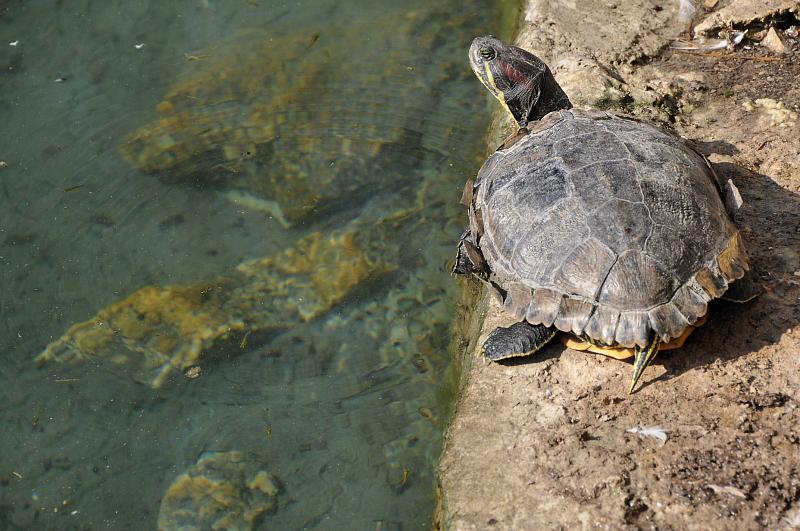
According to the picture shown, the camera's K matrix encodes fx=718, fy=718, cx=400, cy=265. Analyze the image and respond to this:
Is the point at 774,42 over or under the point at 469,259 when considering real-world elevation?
over

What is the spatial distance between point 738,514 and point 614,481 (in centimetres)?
53

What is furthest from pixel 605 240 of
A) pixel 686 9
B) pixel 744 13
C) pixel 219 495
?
pixel 686 9

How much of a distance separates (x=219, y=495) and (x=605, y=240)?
2.68 m

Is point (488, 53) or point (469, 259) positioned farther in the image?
point (488, 53)

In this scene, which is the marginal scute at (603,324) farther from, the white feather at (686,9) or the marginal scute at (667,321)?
the white feather at (686,9)

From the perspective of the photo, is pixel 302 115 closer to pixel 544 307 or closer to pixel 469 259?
pixel 469 259

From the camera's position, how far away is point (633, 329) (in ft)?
11.8

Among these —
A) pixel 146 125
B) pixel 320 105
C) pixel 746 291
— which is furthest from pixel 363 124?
pixel 746 291

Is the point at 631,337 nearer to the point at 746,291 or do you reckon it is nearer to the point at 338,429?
the point at 746,291

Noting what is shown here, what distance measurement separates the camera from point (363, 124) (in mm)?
6246

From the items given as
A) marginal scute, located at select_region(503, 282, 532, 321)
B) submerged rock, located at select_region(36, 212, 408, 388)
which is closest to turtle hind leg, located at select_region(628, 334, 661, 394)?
marginal scute, located at select_region(503, 282, 532, 321)

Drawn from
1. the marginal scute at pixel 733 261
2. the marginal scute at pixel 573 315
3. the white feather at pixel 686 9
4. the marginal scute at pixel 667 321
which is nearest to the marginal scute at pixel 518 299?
Result: the marginal scute at pixel 573 315

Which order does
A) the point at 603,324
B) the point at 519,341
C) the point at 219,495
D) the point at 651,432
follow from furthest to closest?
the point at 219,495, the point at 519,341, the point at 603,324, the point at 651,432

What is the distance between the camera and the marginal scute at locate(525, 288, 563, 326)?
3.84 m
